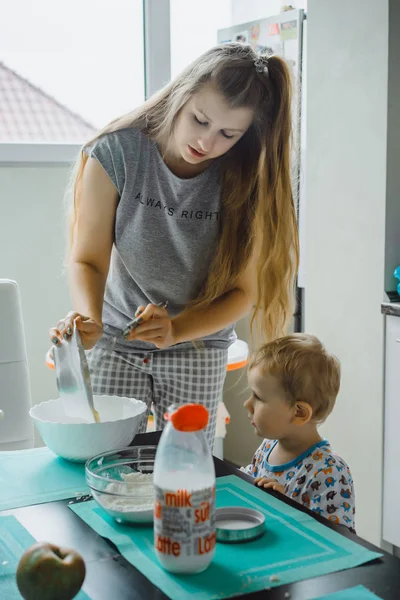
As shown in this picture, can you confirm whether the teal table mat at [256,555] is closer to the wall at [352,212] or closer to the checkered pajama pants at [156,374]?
the checkered pajama pants at [156,374]

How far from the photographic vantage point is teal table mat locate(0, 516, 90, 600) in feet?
2.97

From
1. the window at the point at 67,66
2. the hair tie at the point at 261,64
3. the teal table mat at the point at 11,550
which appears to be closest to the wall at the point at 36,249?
the window at the point at 67,66

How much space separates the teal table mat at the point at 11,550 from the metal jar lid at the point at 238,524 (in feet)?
0.75

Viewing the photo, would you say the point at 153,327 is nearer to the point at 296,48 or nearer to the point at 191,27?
the point at 296,48

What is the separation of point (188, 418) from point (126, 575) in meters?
0.21

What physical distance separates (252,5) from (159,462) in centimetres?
282

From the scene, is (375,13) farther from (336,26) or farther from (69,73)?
(69,73)

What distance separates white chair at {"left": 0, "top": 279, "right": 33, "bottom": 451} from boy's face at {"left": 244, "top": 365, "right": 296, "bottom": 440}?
0.70 meters

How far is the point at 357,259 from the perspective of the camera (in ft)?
8.26

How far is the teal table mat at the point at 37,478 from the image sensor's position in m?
1.22

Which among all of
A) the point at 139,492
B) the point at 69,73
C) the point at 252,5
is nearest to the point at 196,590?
the point at 139,492

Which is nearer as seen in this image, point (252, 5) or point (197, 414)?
point (197, 414)

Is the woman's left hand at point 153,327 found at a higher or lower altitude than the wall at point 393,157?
lower

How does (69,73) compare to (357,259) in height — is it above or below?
above
